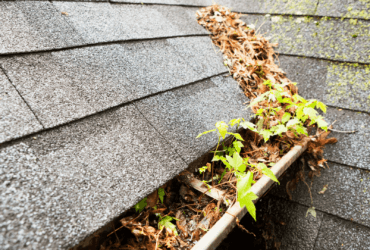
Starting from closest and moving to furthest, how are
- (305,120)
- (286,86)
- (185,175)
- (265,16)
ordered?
(185,175) < (305,120) < (286,86) < (265,16)

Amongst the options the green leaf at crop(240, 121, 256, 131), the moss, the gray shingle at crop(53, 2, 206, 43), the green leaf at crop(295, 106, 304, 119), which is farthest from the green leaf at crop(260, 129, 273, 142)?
the gray shingle at crop(53, 2, 206, 43)

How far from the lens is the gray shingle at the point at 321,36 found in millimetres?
1569

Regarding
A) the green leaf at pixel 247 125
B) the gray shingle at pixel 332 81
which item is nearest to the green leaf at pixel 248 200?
the green leaf at pixel 247 125

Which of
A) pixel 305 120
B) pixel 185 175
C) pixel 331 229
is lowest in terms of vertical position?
pixel 331 229

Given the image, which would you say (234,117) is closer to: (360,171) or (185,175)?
(185,175)

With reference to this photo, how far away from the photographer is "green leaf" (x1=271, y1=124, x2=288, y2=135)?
137 cm

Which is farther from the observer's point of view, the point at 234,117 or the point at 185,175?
the point at 234,117

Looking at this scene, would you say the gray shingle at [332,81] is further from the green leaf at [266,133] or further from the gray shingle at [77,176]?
the gray shingle at [77,176]

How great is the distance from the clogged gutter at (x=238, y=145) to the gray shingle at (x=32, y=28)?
85 centimetres

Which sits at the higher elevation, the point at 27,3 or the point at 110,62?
the point at 27,3

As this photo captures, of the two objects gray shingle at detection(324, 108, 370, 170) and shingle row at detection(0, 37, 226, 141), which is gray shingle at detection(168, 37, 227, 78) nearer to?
shingle row at detection(0, 37, 226, 141)

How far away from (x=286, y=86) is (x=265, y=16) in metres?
0.76

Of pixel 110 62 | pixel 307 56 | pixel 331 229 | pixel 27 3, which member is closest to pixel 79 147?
pixel 110 62

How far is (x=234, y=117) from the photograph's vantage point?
134 cm
